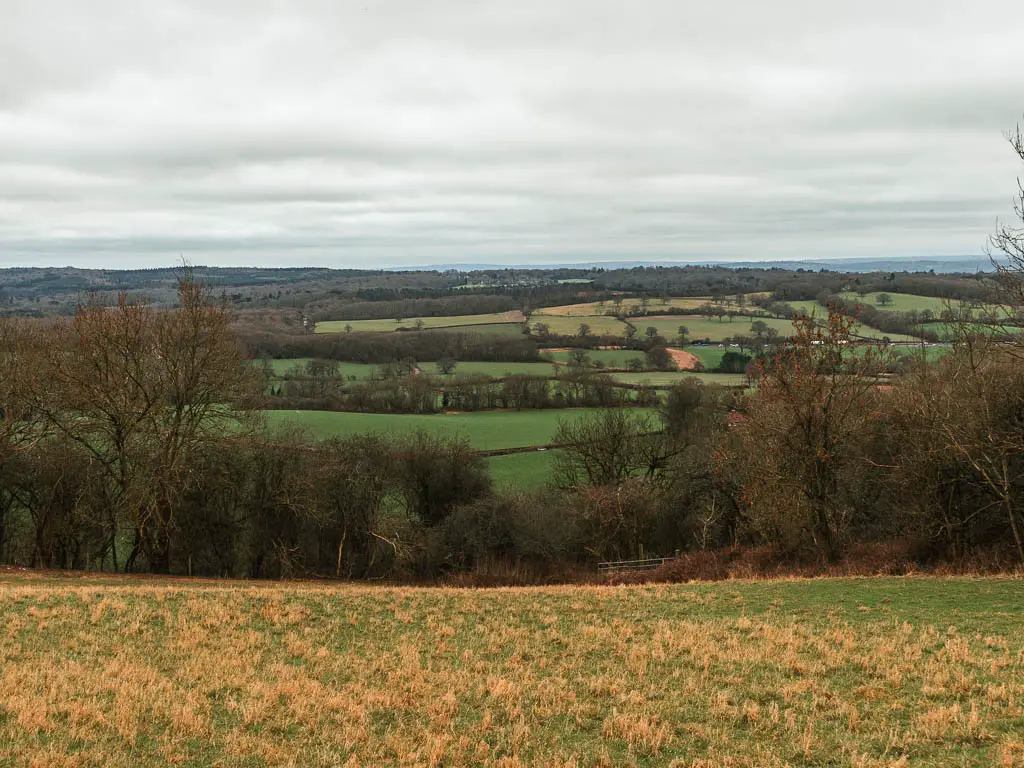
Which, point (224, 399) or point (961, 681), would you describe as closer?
point (961, 681)

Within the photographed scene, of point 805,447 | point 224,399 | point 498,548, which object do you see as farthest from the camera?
point 498,548

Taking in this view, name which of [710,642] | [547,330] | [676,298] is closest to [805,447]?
[710,642]

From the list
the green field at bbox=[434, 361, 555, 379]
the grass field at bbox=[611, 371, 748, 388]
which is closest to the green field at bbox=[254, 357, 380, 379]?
→ the green field at bbox=[434, 361, 555, 379]

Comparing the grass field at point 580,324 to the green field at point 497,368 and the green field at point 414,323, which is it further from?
the green field at point 497,368

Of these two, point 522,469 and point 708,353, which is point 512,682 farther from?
point 708,353

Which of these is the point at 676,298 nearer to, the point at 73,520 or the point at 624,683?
the point at 73,520

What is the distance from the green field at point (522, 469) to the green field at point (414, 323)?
54906 millimetres

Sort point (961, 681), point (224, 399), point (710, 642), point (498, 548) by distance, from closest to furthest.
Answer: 1. point (961, 681)
2. point (710, 642)
3. point (224, 399)
4. point (498, 548)

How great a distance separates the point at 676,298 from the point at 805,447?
10829cm

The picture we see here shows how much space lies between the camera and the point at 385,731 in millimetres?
8984

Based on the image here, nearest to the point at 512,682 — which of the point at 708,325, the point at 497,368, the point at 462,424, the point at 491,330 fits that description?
the point at 462,424

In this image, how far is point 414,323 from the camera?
115000 millimetres

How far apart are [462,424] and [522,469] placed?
38.7 feet

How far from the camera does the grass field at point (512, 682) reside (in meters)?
8.14
